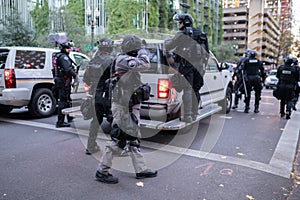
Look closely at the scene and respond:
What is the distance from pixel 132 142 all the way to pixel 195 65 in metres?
2.42

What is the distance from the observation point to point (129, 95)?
3594 millimetres

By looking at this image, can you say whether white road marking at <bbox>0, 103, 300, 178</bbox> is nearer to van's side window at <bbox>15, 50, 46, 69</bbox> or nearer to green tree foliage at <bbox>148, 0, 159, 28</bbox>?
van's side window at <bbox>15, 50, 46, 69</bbox>

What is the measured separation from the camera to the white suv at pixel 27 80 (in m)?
6.96

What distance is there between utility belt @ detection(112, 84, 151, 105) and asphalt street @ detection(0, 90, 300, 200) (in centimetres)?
106

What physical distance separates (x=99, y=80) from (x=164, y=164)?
1.69 m

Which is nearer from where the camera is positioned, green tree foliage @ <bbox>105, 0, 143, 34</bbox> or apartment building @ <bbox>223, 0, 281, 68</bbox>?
green tree foliage @ <bbox>105, 0, 143, 34</bbox>

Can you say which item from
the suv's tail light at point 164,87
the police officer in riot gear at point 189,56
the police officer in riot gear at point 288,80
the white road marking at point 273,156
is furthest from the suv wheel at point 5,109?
the police officer in riot gear at point 288,80

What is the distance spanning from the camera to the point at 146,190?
3496 millimetres

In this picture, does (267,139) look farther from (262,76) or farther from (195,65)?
(262,76)

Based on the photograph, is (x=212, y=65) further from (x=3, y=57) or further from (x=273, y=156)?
(x=3, y=57)

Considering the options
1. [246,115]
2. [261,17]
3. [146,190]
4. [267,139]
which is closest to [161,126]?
[146,190]

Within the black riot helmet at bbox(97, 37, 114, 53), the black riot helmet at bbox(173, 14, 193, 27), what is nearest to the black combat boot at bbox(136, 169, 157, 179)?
the black riot helmet at bbox(97, 37, 114, 53)

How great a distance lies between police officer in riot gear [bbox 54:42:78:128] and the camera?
20.6 feet

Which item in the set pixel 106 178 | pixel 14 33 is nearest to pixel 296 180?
pixel 106 178
